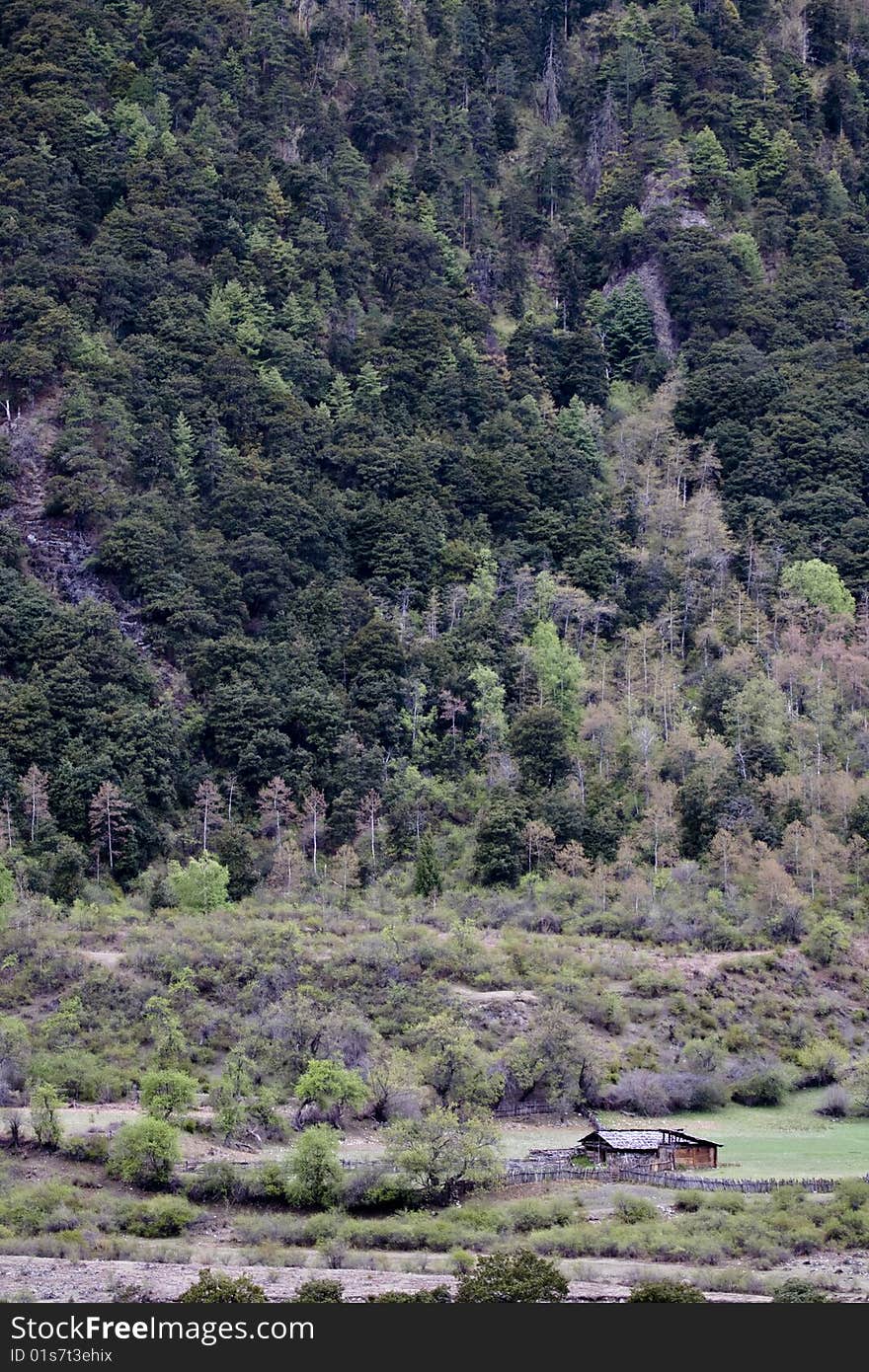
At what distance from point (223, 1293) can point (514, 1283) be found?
6425 millimetres

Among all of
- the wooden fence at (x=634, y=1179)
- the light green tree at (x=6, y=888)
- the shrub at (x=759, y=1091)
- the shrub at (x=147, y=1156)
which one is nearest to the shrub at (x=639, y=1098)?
the shrub at (x=759, y=1091)

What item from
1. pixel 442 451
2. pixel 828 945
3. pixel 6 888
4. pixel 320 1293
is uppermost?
pixel 442 451

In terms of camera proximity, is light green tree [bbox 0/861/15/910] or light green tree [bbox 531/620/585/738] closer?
light green tree [bbox 0/861/15/910]

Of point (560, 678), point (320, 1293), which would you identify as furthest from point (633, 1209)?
point (560, 678)

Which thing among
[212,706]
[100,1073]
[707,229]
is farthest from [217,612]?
[707,229]

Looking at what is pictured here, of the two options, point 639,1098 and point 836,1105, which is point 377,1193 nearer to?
point 639,1098

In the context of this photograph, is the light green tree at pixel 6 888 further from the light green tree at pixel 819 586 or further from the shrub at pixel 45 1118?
the light green tree at pixel 819 586

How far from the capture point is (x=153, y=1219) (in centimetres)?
5484

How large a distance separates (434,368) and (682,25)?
46.7 metres

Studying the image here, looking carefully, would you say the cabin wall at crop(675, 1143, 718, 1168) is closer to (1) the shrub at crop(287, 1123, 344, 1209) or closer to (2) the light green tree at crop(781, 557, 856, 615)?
(1) the shrub at crop(287, 1123, 344, 1209)

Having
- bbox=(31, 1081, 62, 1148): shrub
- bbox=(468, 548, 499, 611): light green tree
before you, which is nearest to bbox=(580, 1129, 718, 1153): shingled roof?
bbox=(31, 1081, 62, 1148): shrub

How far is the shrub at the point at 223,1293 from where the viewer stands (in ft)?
143

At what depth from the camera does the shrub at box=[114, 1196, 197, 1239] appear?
5438 cm

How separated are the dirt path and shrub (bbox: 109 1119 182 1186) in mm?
7608
